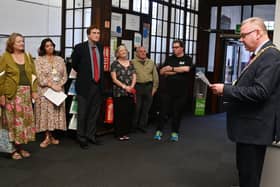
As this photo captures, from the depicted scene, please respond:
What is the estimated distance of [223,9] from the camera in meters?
7.64

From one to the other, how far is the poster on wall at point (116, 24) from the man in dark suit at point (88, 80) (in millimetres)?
939

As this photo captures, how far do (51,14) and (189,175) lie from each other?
7569 millimetres

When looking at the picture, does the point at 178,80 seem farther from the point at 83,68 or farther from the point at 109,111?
the point at 83,68

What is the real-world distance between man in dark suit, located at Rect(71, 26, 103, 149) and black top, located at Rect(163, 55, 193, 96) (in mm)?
953

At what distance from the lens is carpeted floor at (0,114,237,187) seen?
3.22 metres

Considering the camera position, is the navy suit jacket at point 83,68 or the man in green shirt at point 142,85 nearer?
the navy suit jacket at point 83,68

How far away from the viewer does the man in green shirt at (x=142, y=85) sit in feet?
17.4

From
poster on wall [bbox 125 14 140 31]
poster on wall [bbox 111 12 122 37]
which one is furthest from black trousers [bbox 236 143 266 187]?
poster on wall [bbox 125 14 140 31]

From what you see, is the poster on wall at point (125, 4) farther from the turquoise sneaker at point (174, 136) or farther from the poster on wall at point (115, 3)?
the turquoise sneaker at point (174, 136)

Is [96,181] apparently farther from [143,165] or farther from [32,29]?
[32,29]

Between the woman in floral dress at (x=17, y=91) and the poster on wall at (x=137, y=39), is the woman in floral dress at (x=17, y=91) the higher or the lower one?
the lower one

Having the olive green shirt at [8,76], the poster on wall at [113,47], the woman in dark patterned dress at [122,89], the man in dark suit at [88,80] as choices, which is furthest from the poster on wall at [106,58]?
the olive green shirt at [8,76]

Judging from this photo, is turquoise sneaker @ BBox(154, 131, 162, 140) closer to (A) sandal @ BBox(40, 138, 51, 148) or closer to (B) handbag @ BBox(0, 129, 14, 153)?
(A) sandal @ BBox(40, 138, 51, 148)

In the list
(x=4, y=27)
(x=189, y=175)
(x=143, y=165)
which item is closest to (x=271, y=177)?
(x=189, y=175)
